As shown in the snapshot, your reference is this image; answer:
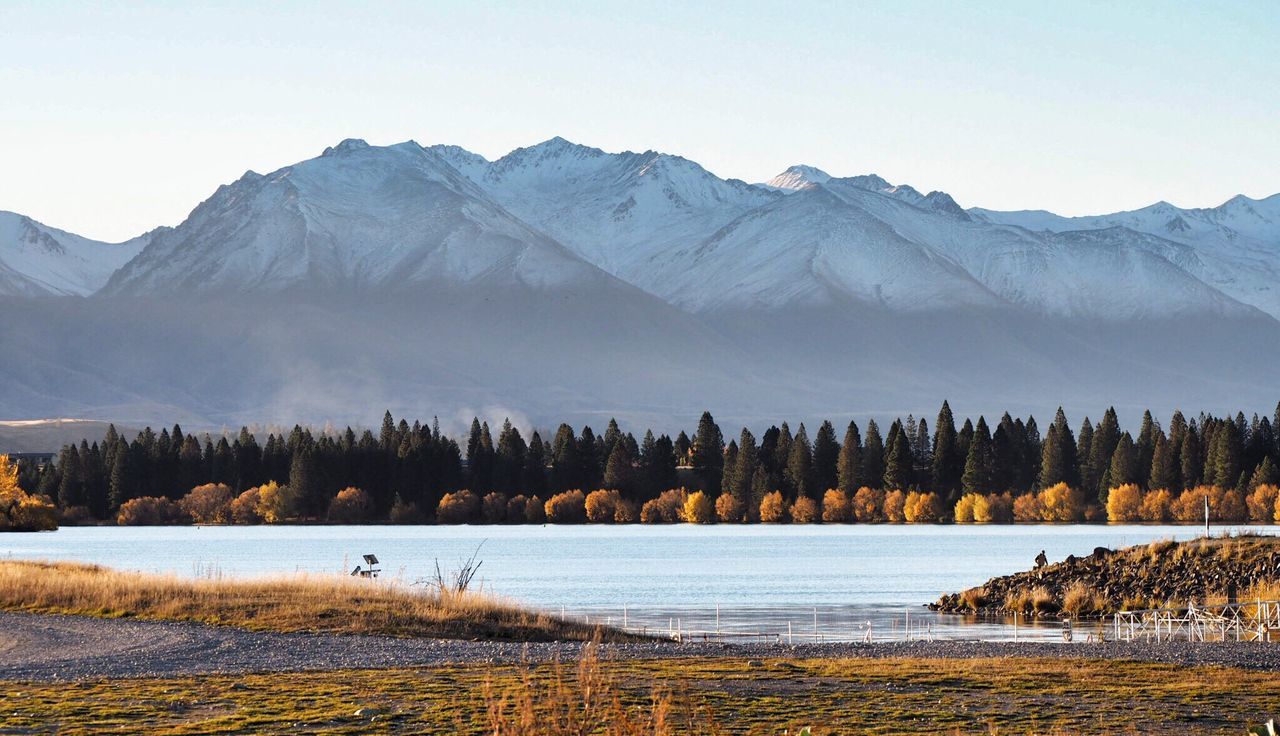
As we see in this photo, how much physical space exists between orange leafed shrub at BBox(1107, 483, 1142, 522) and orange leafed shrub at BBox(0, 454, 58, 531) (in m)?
106

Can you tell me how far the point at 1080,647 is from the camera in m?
44.4

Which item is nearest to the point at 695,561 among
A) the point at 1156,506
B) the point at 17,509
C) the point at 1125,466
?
the point at 1156,506

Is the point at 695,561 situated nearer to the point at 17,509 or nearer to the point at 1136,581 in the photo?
the point at 1136,581

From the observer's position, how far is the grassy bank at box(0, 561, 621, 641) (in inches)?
1916

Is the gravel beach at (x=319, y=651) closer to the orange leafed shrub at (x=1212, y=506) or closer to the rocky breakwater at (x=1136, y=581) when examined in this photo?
the rocky breakwater at (x=1136, y=581)

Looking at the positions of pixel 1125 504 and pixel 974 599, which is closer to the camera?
pixel 974 599

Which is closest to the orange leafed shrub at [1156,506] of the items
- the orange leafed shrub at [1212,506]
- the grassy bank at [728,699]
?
the orange leafed shrub at [1212,506]

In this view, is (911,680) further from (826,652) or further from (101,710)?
(101,710)

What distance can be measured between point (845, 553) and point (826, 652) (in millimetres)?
97262

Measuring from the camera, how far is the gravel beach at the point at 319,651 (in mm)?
37906

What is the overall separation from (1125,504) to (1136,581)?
122 m

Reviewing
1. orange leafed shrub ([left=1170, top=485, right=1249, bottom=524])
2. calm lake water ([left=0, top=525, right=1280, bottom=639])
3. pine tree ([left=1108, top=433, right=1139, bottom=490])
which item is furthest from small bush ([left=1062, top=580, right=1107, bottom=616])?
pine tree ([left=1108, top=433, right=1139, bottom=490])

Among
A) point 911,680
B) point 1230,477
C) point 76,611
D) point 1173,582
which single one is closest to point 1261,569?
point 1173,582

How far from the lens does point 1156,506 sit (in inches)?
7175
